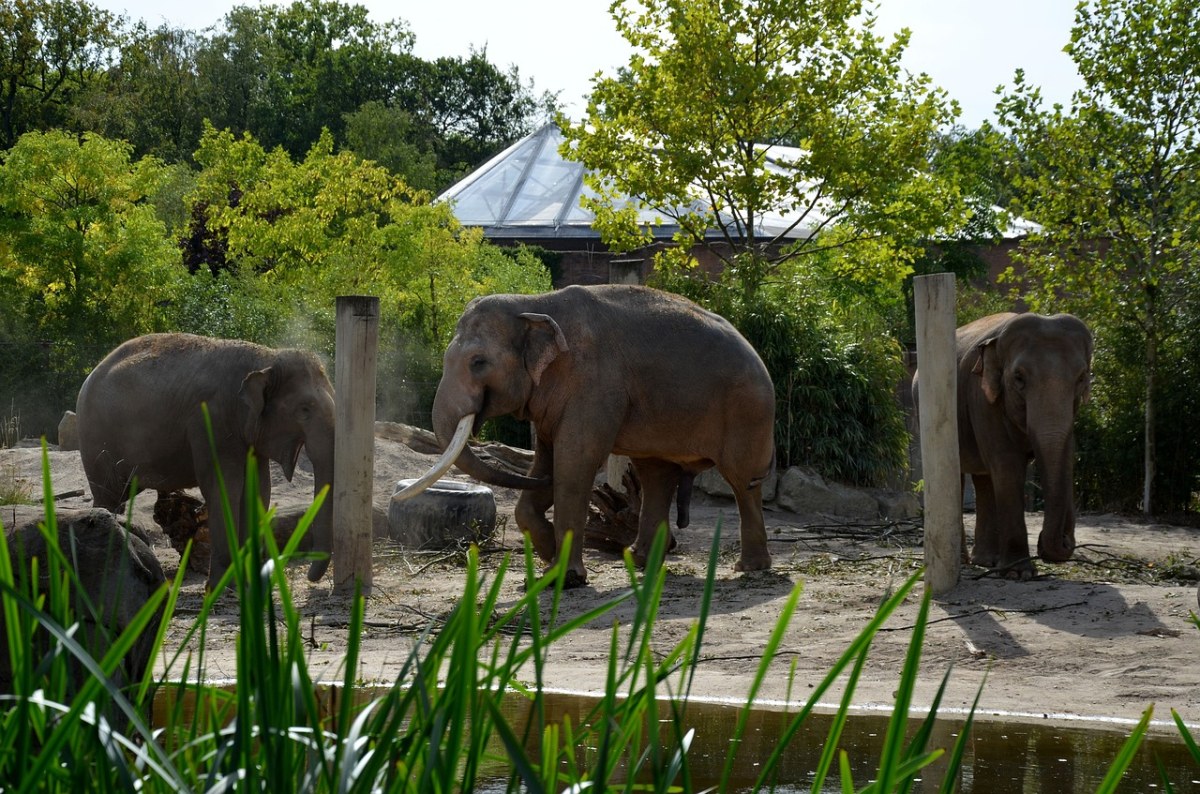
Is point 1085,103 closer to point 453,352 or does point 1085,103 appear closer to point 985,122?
point 985,122

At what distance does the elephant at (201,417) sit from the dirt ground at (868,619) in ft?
2.16

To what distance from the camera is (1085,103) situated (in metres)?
15.9

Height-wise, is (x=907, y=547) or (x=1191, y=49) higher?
(x=1191, y=49)

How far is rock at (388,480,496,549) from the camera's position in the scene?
10820 millimetres

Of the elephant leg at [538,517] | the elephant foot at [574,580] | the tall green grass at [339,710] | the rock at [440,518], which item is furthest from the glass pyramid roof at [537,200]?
the tall green grass at [339,710]

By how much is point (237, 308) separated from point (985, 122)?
11.9 metres

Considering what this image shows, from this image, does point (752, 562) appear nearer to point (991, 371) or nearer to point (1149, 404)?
point (991, 371)

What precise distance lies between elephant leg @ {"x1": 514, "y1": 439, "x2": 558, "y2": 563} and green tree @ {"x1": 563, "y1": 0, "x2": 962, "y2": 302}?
32.7 feet

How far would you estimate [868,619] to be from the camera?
742 cm

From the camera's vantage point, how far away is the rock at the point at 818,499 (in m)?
14.0

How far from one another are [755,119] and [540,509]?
38.3 ft

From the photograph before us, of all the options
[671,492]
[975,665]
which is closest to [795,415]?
[671,492]

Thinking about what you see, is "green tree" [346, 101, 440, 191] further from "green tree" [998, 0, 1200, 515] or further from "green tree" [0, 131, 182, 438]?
"green tree" [998, 0, 1200, 515]

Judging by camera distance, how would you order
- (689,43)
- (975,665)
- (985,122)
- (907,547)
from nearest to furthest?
(975,665) → (907,547) → (985,122) → (689,43)
